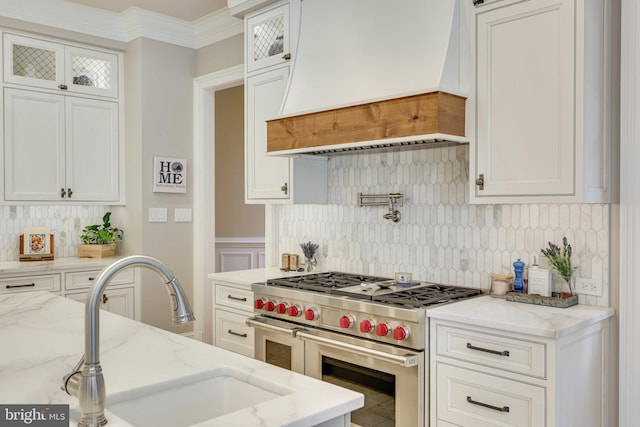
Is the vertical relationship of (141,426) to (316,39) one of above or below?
below

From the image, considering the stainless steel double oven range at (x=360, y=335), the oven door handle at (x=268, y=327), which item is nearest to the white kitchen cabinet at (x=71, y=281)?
the oven door handle at (x=268, y=327)

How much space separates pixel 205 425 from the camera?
44.3 inches

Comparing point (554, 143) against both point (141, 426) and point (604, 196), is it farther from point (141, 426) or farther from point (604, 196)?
point (141, 426)

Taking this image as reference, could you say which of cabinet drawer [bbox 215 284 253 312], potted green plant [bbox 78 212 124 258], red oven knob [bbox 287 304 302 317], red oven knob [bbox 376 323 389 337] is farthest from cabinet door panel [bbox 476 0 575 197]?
potted green plant [bbox 78 212 124 258]

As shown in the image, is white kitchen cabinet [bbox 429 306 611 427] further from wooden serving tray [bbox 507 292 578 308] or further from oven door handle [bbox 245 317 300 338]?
oven door handle [bbox 245 317 300 338]

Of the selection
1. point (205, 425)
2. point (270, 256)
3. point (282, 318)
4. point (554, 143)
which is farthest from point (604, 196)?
point (270, 256)

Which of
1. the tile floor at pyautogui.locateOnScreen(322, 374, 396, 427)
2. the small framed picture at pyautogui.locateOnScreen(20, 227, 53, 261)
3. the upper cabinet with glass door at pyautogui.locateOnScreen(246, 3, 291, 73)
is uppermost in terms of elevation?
the upper cabinet with glass door at pyautogui.locateOnScreen(246, 3, 291, 73)

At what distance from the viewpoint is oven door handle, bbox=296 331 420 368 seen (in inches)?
92.7

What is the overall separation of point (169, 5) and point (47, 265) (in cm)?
221

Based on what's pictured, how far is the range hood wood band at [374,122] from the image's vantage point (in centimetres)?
245

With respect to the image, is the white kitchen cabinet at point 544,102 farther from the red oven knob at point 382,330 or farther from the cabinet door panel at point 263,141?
the cabinet door panel at point 263,141

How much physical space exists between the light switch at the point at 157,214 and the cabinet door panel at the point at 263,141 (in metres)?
1.23

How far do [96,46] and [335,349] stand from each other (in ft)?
11.1

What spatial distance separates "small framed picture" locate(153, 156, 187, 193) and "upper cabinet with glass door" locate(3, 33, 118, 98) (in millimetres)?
729
